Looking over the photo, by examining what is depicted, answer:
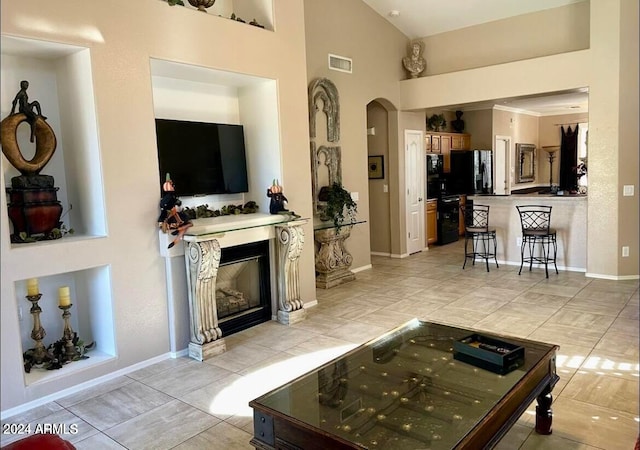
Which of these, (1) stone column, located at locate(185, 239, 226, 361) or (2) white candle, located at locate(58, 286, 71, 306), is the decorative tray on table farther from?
(2) white candle, located at locate(58, 286, 71, 306)

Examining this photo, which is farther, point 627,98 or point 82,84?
point 627,98

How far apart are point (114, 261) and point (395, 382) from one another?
7.56 feet

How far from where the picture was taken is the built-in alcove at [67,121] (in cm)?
342

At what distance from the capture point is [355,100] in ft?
22.6

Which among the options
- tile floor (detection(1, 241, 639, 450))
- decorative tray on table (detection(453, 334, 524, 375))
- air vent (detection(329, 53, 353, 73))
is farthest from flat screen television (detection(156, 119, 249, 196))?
decorative tray on table (detection(453, 334, 524, 375))

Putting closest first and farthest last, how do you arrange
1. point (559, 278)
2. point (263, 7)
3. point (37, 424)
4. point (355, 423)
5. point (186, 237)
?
point (355, 423)
point (37, 424)
point (186, 237)
point (263, 7)
point (559, 278)

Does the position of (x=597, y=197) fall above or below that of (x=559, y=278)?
above

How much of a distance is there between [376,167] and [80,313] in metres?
5.28

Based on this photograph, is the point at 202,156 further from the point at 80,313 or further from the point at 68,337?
the point at 68,337

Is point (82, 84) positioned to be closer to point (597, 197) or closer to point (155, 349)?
point (155, 349)

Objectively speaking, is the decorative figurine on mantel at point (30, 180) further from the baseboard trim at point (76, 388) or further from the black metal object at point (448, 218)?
the black metal object at point (448, 218)

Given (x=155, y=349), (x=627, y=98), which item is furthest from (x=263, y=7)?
(x=627, y=98)

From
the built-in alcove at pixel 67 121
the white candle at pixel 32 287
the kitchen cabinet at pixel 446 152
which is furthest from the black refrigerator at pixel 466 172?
the white candle at pixel 32 287

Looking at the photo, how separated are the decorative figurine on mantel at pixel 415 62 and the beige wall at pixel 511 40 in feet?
0.42
